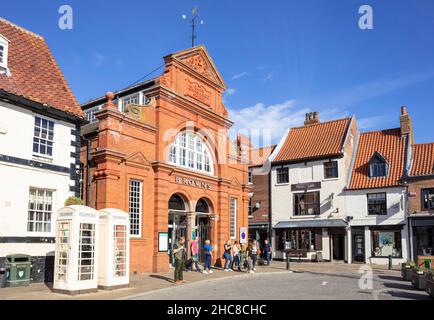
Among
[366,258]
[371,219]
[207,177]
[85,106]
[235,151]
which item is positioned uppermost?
[85,106]

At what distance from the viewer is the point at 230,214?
1078 inches

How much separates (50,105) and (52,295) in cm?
723

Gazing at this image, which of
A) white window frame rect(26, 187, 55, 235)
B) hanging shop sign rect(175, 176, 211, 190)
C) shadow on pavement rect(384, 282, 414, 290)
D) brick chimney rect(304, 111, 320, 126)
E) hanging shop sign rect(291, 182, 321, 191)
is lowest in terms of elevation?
shadow on pavement rect(384, 282, 414, 290)

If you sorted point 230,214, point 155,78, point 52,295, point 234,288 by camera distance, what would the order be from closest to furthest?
point 52,295 < point 234,288 < point 155,78 < point 230,214

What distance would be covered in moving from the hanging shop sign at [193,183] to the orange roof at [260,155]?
14757 millimetres

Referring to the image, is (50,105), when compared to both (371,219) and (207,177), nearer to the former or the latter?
(207,177)

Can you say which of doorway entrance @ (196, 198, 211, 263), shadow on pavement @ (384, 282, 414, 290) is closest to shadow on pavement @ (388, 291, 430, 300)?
shadow on pavement @ (384, 282, 414, 290)

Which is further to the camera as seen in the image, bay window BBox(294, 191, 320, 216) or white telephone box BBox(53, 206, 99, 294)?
bay window BBox(294, 191, 320, 216)

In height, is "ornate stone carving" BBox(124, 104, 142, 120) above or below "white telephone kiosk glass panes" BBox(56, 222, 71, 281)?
above

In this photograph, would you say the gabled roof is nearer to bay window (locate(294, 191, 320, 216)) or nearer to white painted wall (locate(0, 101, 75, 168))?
white painted wall (locate(0, 101, 75, 168))

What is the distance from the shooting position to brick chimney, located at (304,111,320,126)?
41.8 m

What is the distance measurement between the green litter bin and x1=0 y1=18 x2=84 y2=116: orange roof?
5598 mm

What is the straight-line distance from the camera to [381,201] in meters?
33.2
